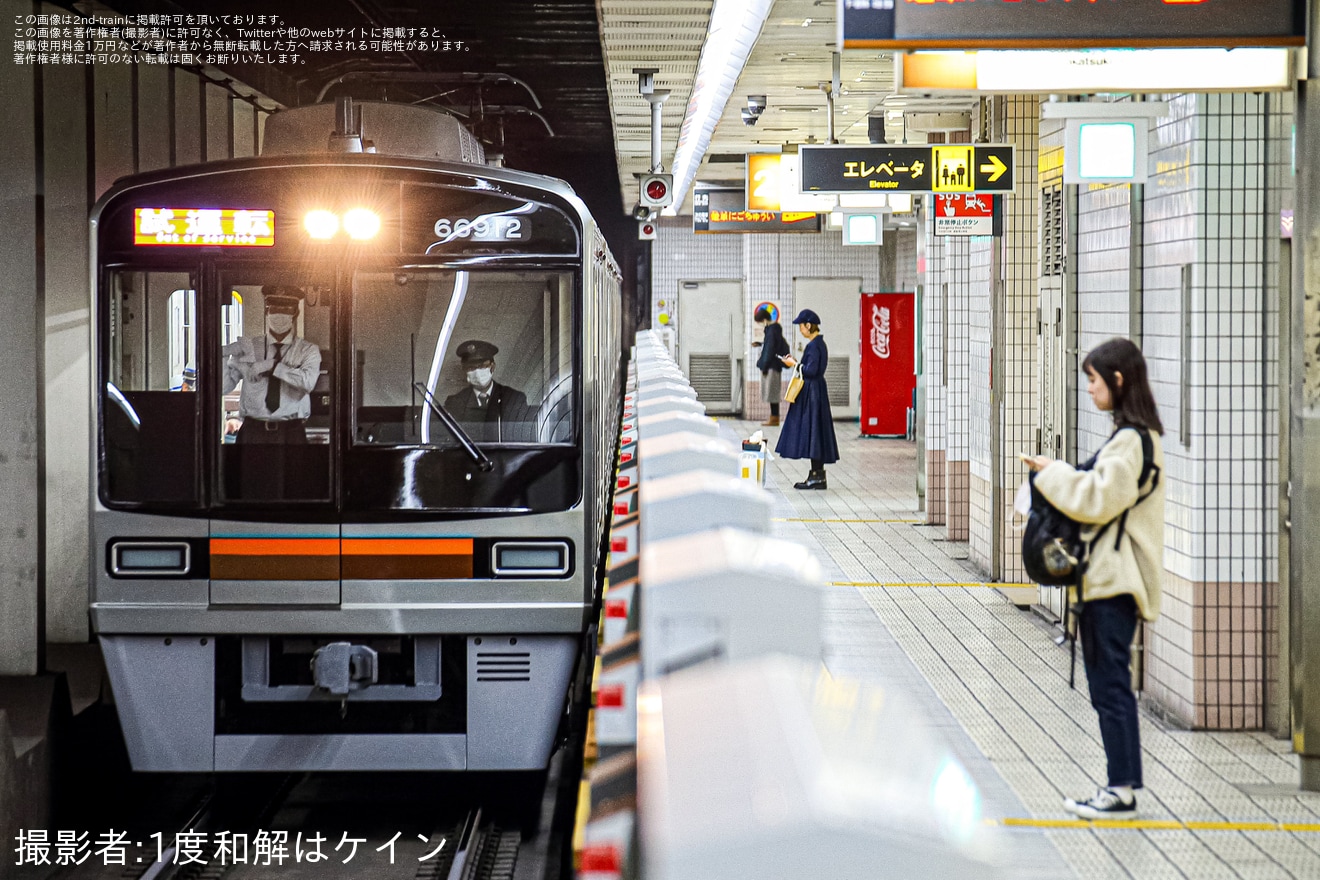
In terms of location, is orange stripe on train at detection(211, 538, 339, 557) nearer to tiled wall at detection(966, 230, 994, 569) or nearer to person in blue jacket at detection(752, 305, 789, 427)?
tiled wall at detection(966, 230, 994, 569)

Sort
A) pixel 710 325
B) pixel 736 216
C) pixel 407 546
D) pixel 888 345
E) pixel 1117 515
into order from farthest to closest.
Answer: pixel 710 325 → pixel 888 345 → pixel 736 216 → pixel 407 546 → pixel 1117 515

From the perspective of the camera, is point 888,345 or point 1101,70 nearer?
point 1101,70

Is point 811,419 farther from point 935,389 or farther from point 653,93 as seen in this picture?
point 653,93

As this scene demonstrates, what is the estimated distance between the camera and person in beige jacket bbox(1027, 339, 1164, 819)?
181 inches

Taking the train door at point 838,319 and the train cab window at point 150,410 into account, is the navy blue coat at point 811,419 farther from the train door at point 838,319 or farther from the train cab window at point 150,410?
the train cab window at point 150,410

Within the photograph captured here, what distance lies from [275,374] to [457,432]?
749 millimetres

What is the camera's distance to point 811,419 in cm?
1485

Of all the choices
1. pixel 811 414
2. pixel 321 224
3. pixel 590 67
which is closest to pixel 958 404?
pixel 811 414

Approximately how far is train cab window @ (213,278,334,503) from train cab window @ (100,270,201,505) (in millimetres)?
125

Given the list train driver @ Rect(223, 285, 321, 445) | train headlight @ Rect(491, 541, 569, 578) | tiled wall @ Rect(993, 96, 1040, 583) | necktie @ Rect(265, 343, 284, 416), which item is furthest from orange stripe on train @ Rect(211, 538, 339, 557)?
tiled wall @ Rect(993, 96, 1040, 583)

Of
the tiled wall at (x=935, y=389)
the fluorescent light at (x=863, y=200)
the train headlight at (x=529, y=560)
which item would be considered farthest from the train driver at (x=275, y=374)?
the tiled wall at (x=935, y=389)

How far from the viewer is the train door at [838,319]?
2447 cm

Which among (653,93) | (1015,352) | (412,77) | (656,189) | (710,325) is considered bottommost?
(1015,352)

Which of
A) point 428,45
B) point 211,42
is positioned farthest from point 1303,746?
point 428,45
